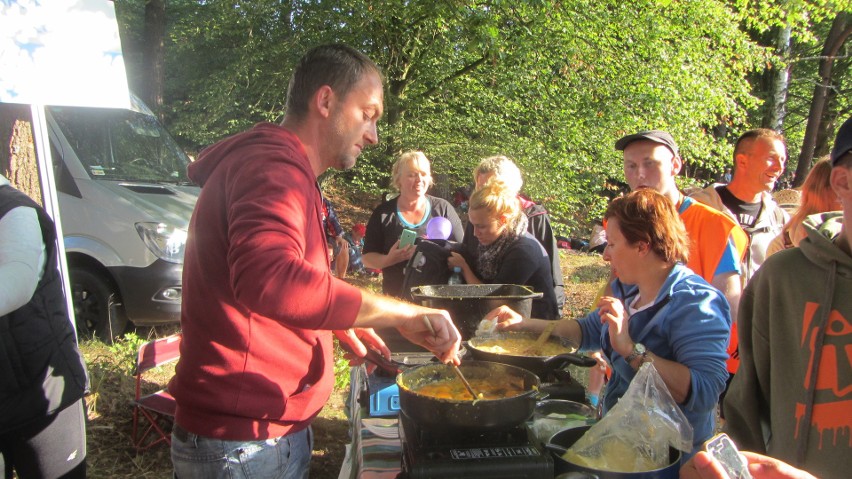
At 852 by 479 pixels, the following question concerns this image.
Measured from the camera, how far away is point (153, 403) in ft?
11.6

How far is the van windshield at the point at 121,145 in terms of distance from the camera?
5.43 metres

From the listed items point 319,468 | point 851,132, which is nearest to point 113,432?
point 319,468

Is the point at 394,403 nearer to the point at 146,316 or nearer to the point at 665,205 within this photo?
the point at 665,205

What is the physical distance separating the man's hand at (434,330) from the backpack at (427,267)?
6.11 feet

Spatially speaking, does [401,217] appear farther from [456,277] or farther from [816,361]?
[816,361]

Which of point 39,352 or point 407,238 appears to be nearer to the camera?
point 39,352

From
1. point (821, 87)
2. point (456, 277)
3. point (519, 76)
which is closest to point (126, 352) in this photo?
point (456, 277)

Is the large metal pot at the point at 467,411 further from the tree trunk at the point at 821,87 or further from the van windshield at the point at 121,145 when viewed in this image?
the tree trunk at the point at 821,87

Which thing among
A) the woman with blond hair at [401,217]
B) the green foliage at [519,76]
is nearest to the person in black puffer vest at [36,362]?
the woman with blond hair at [401,217]

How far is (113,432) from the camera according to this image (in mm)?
3998

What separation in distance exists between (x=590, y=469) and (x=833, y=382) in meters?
0.69

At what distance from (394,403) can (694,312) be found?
3.64 ft

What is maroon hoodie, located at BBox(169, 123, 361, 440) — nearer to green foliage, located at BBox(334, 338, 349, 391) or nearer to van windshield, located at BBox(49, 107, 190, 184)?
green foliage, located at BBox(334, 338, 349, 391)

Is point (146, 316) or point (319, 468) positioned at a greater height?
point (146, 316)
